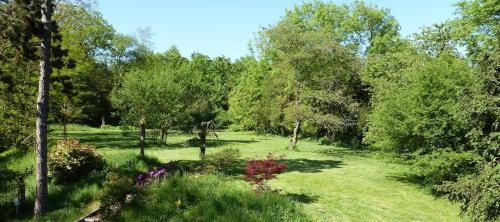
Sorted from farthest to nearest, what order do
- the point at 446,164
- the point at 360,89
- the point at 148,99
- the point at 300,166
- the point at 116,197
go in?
1. the point at 360,89
2. the point at 300,166
3. the point at 148,99
4. the point at 446,164
5. the point at 116,197

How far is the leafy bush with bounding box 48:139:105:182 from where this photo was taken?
16.8 m

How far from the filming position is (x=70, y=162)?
16.7m

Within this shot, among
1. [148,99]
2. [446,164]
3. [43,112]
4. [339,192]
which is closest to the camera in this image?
[43,112]

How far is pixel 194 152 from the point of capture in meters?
27.6

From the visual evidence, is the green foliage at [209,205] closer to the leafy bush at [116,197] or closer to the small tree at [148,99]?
the leafy bush at [116,197]

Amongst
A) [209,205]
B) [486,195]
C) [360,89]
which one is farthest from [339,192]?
[360,89]

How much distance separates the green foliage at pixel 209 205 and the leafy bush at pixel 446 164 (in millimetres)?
6895

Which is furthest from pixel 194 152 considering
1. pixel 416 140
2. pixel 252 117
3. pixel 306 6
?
pixel 306 6

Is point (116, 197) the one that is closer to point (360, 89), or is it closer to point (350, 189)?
point (350, 189)

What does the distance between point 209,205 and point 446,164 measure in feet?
30.8

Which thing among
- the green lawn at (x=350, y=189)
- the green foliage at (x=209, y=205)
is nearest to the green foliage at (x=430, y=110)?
the green lawn at (x=350, y=189)

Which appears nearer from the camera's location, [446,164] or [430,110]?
[446,164]

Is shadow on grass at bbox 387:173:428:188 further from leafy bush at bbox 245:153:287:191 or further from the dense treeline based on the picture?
leafy bush at bbox 245:153:287:191

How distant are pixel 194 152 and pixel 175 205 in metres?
15.5
